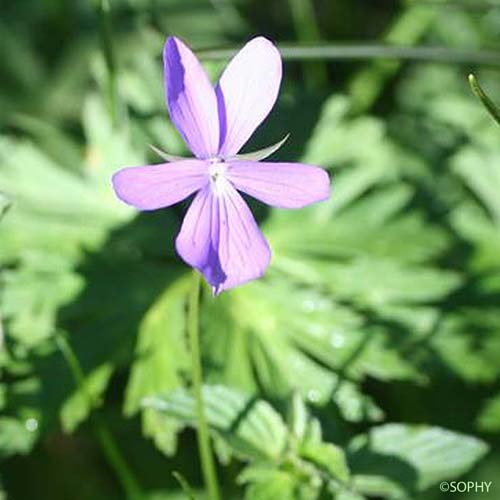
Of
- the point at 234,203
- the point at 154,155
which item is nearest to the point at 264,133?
the point at 154,155

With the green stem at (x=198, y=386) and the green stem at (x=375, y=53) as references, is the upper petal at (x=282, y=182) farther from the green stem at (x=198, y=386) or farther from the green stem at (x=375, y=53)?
the green stem at (x=375, y=53)

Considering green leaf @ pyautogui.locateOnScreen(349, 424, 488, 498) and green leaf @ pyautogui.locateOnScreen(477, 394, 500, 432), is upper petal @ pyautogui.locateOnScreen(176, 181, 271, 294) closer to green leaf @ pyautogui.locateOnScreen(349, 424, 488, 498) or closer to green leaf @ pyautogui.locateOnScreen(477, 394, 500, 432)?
green leaf @ pyautogui.locateOnScreen(349, 424, 488, 498)

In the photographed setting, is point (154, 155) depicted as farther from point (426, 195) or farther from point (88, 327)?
point (426, 195)

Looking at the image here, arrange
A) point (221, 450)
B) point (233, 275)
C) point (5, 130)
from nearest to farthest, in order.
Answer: point (233, 275)
point (221, 450)
point (5, 130)

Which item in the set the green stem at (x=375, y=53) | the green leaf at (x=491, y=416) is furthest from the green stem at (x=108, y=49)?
the green leaf at (x=491, y=416)

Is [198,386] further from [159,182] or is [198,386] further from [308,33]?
[308,33]

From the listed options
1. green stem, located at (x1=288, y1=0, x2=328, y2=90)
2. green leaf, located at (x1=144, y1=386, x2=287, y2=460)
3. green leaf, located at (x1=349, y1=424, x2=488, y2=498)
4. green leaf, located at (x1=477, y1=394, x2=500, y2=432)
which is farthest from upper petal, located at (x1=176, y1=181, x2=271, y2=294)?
green stem, located at (x1=288, y1=0, x2=328, y2=90)

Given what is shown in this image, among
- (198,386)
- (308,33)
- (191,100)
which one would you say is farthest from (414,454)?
(308,33)
